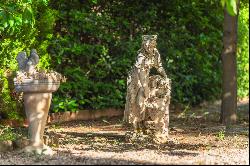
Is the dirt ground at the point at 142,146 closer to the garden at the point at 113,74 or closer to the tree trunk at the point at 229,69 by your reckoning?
the garden at the point at 113,74

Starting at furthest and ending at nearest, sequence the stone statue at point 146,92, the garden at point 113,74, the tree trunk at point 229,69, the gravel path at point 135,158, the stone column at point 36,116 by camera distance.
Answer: the tree trunk at point 229,69
the stone statue at point 146,92
the garden at point 113,74
the stone column at point 36,116
the gravel path at point 135,158

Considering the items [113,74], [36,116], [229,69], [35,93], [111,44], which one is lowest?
[36,116]

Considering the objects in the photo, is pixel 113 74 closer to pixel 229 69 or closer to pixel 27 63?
pixel 229 69

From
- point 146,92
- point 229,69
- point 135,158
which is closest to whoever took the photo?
point 135,158

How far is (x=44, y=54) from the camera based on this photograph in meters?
11.0

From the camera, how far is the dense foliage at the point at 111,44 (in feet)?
35.7

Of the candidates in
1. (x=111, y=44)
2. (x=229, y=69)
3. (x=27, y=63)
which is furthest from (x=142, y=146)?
(x=111, y=44)

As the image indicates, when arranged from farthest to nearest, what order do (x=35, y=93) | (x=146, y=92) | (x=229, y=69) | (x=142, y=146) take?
(x=229, y=69)
(x=146, y=92)
(x=142, y=146)
(x=35, y=93)

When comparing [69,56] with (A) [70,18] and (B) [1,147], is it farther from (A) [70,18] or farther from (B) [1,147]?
(B) [1,147]

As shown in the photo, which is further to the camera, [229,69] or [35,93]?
[229,69]

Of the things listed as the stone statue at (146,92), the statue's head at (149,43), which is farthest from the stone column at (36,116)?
the statue's head at (149,43)

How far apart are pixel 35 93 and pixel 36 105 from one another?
0.17m

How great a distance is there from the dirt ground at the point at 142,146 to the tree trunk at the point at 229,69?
10.4 inches

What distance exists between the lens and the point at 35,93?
746 cm
